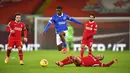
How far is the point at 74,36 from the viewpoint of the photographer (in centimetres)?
2892

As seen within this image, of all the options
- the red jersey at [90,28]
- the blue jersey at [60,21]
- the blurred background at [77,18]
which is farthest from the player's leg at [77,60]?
the blurred background at [77,18]

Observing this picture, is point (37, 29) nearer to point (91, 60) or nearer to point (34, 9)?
point (34, 9)

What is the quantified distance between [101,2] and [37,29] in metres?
4.79

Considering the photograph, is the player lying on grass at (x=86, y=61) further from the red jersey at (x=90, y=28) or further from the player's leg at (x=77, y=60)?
the red jersey at (x=90, y=28)

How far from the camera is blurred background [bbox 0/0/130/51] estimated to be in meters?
28.6

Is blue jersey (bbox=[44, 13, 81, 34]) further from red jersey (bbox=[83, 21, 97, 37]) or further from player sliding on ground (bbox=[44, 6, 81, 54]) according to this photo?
red jersey (bbox=[83, 21, 97, 37])

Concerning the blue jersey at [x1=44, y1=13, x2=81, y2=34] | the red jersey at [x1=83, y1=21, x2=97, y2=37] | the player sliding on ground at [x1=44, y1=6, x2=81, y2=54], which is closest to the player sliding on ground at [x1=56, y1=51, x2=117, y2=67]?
the player sliding on ground at [x1=44, y1=6, x2=81, y2=54]

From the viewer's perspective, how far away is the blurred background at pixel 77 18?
28.6 meters

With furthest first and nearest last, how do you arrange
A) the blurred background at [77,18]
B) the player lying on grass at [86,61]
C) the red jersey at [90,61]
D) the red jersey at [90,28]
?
the blurred background at [77,18], the red jersey at [90,28], the red jersey at [90,61], the player lying on grass at [86,61]

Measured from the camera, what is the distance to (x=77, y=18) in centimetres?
2920

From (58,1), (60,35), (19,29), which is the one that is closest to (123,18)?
(58,1)

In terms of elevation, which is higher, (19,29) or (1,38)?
(19,29)

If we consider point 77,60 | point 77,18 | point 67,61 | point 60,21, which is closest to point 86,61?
point 77,60

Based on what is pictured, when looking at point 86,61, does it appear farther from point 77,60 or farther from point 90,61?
point 77,60
